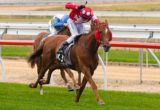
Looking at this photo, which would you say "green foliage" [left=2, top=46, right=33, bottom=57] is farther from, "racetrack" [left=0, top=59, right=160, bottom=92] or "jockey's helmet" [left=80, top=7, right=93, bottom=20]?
"jockey's helmet" [left=80, top=7, right=93, bottom=20]

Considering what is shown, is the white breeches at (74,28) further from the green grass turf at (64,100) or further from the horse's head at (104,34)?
the horse's head at (104,34)

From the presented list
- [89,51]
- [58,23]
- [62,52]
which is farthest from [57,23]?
[89,51]

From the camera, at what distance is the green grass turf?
8677mm

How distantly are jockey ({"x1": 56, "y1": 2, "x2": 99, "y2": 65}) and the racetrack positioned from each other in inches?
85.2

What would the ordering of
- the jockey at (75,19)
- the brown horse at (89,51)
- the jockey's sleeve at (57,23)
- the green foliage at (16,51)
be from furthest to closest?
the green foliage at (16,51)
the jockey's sleeve at (57,23)
the jockey at (75,19)
the brown horse at (89,51)

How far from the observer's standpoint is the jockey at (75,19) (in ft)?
31.3

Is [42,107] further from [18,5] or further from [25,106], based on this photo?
[18,5]

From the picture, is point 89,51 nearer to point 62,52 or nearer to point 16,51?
point 62,52

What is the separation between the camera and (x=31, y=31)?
16.8m

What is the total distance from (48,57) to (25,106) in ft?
5.01

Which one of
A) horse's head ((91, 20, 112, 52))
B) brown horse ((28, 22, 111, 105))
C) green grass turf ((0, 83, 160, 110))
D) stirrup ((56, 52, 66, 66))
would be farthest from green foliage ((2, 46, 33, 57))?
horse's head ((91, 20, 112, 52))

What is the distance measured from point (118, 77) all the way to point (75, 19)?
11.6 feet

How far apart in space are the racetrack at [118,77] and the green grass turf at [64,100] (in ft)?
5.37

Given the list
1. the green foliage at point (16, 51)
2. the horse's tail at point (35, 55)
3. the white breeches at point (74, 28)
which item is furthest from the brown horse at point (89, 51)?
the green foliage at point (16, 51)
